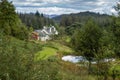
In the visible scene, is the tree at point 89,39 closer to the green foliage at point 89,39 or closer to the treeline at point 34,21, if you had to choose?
the green foliage at point 89,39

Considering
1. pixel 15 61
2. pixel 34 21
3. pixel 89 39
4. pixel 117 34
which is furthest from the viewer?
pixel 34 21

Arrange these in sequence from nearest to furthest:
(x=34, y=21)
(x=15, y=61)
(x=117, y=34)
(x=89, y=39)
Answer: (x=15, y=61)
(x=117, y=34)
(x=89, y=39)
(x=34, y=21)

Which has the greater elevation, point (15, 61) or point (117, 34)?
point (15, 61)

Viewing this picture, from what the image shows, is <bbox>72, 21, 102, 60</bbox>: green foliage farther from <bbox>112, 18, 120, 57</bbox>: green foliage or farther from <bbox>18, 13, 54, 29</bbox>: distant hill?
<bbox>18, 13, 54, 29</bbox>: distant hill

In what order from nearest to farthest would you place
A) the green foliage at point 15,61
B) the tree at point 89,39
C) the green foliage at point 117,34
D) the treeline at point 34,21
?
1. the green foliage at point 15,61
2. the green foliage at point 117,34
3. the tree at point 89,39
4. the treeline at point 34,21

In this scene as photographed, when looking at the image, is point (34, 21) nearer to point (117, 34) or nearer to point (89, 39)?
point (89, 39)

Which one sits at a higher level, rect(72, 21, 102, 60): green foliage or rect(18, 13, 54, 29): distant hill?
rect(72, 21, 102, 60): green foliage

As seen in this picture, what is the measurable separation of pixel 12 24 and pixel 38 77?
48202 mm

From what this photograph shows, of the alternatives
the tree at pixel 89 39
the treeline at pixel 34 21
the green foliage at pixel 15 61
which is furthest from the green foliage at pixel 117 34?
the treeline at pixel 34 21

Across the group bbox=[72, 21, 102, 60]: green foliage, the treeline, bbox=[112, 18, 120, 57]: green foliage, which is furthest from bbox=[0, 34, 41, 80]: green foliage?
the treeline

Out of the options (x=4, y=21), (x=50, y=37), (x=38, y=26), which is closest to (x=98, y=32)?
(x=4, y=21)

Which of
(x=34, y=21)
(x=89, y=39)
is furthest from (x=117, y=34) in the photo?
(x=34, y=21)

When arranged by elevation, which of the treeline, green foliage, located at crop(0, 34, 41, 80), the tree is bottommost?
the treeline

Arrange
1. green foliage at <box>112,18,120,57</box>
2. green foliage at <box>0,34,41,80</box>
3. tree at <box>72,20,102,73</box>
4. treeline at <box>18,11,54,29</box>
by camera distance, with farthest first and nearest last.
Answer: treeline at <box>18,11,54,29</box> → tree at <box>72,20,102,73</box> → green foliage at <box>112,18,120,57</box> → green foliage at <box>0,34,41,80</box>
